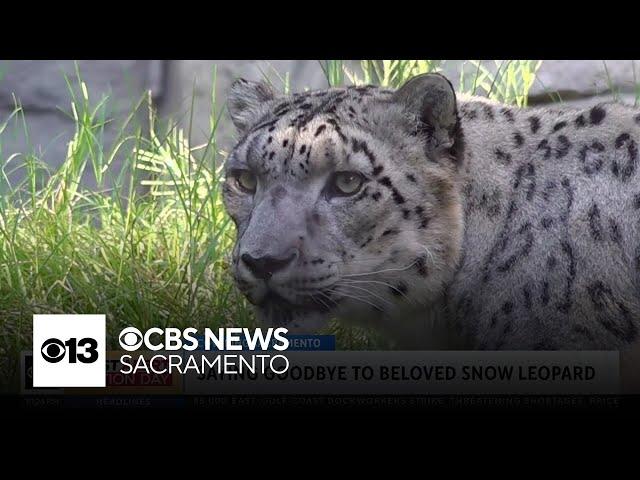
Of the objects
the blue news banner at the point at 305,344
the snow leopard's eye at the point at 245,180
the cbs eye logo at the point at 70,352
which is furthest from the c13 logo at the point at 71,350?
the snow leopard's eye at the point at 245,180

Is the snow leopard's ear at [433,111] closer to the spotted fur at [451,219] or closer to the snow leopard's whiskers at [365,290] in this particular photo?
the spotted fur at [451,219]

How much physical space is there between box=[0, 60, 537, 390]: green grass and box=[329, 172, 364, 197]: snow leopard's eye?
1.14 ft

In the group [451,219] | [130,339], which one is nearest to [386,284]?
[451,219]

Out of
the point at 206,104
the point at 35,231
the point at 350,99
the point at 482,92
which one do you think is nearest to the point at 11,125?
the point at 206,104

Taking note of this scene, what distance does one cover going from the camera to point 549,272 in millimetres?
2346

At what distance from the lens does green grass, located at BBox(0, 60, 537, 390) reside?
2.77 metres

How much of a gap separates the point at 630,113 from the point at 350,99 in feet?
2.20

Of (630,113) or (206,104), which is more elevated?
(206,104)

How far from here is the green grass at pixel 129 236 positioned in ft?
9.09

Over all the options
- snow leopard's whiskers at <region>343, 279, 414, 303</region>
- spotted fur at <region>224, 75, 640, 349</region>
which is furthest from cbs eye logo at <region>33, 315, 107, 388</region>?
snow leopard's whiskers at <region>343, 279, 414, 303</region>

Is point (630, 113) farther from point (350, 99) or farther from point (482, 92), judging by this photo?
point (482, 92)

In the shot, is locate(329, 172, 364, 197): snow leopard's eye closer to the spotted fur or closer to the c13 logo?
the spotted fur

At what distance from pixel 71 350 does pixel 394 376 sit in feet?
2.39

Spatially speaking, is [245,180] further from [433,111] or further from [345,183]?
[433,111]
